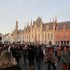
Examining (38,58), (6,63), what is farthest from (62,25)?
(6,63)

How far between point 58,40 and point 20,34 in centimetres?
3808

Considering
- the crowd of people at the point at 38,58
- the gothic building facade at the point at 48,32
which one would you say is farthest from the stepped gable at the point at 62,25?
the crowd of people at the point at 38,58

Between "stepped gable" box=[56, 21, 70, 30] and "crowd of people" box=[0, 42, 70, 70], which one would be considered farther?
"stepped gable" box=[56, 21, 70, 30]

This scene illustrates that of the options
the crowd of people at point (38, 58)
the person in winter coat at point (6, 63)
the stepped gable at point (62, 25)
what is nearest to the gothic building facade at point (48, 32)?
the stepped gable at point (62, 25)

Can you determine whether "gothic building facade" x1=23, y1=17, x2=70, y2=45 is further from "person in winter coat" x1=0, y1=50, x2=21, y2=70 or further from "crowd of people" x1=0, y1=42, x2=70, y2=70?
"person in winter coat" x1=0, y1=50, x2=21, y2=70

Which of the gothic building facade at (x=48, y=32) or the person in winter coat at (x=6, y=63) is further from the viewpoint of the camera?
the gothic building facade at (x=48, y=32)

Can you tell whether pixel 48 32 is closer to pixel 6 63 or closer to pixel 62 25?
pixel 62 25

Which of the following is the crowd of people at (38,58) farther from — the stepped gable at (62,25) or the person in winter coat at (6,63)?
the stepped gable at (62,25)

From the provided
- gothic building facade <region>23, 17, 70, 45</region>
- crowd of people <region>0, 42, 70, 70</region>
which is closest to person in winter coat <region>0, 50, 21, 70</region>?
crowd of people <region>0, 42, 70, 70</region>

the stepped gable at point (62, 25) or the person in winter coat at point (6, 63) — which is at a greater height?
the stepped gable at point (62, 25)

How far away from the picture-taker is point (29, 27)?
12900cm

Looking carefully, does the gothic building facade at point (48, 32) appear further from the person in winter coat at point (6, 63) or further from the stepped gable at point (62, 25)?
the person in winter coat at point (6, 63)

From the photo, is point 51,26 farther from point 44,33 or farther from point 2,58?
point 2,58

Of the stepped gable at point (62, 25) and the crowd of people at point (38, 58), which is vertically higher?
the stepped gable at point (62, 25)
